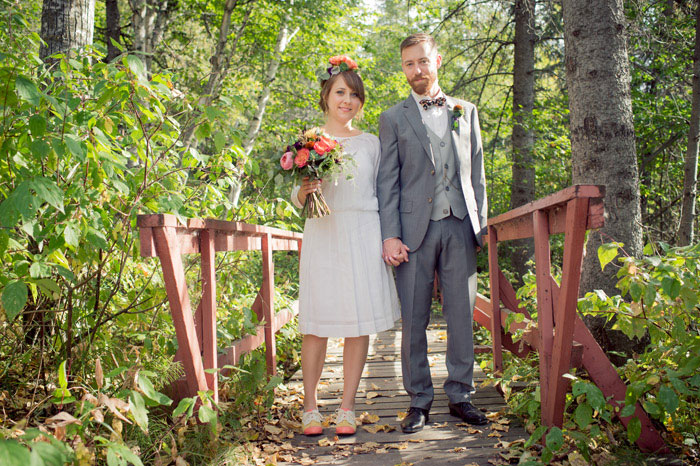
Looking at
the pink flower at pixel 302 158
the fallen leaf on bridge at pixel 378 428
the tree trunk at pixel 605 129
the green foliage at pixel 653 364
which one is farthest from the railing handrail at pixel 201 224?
the tree trunk at pixel 605 129

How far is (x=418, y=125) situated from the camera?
3.37 metres

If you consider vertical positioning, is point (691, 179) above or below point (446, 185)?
above

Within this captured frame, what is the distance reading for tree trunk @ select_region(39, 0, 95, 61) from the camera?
12.4ft

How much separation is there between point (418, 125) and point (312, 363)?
4.92 ft

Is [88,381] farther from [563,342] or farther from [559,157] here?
[559,157]

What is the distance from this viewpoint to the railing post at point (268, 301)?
4.07 metres

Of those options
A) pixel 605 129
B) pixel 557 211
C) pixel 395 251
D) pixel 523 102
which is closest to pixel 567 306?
pixel 557 211

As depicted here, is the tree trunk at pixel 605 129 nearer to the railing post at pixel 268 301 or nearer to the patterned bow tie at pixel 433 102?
the patterned bow tie at pixel 433 102

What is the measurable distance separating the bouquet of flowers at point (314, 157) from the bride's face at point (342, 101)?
28cm

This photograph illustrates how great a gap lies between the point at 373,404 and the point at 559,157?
633cm

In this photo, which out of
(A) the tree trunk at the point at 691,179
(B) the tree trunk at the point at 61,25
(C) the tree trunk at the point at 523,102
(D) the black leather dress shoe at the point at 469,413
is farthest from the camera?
(C) the tree trunk at the point at 523,102

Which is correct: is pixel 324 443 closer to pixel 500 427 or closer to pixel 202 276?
pixel 500 427

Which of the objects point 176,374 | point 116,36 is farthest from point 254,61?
point 176,374

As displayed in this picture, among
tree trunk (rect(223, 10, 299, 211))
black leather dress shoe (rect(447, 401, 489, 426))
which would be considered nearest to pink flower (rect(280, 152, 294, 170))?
black leather dress shoe (rect(447, 401, 489, 426))
